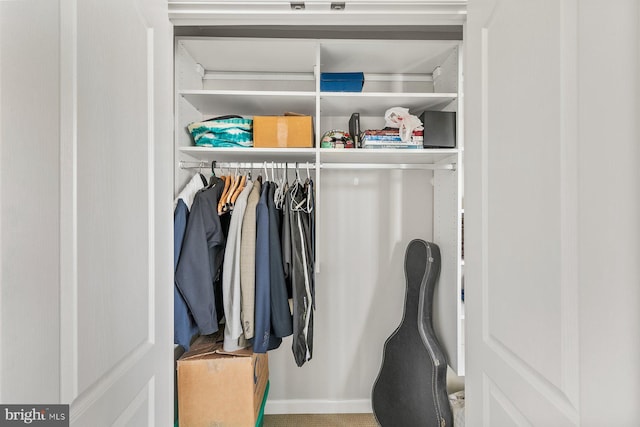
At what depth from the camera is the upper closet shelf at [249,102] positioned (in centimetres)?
162

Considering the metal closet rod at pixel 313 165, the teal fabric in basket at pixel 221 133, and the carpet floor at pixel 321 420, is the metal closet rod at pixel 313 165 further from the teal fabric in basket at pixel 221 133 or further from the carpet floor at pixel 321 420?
the carpet floor at pixel 321 420

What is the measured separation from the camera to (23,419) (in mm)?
521

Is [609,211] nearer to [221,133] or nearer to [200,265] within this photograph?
[200,265]

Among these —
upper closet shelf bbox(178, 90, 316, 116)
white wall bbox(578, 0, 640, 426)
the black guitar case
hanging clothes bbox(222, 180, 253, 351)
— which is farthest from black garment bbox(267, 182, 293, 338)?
white wall bbox(578, 0, 640, 426)

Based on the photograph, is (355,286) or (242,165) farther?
(355,286)

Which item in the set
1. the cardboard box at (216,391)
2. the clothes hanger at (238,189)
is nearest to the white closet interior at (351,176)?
the clothes hanger at (238,189)

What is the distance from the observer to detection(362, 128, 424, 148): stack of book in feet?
5.70

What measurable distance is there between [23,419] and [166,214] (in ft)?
2.11

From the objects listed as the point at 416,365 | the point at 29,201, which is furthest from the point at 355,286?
the point at 29,201

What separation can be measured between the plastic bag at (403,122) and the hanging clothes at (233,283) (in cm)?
87

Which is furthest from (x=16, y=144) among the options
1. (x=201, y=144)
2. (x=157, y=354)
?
(x=201, y=144)

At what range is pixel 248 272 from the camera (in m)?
1.54

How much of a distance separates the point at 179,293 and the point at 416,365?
1.27m

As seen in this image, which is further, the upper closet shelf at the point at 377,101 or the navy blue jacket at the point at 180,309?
the upper closet shelf at the point at 377,101
